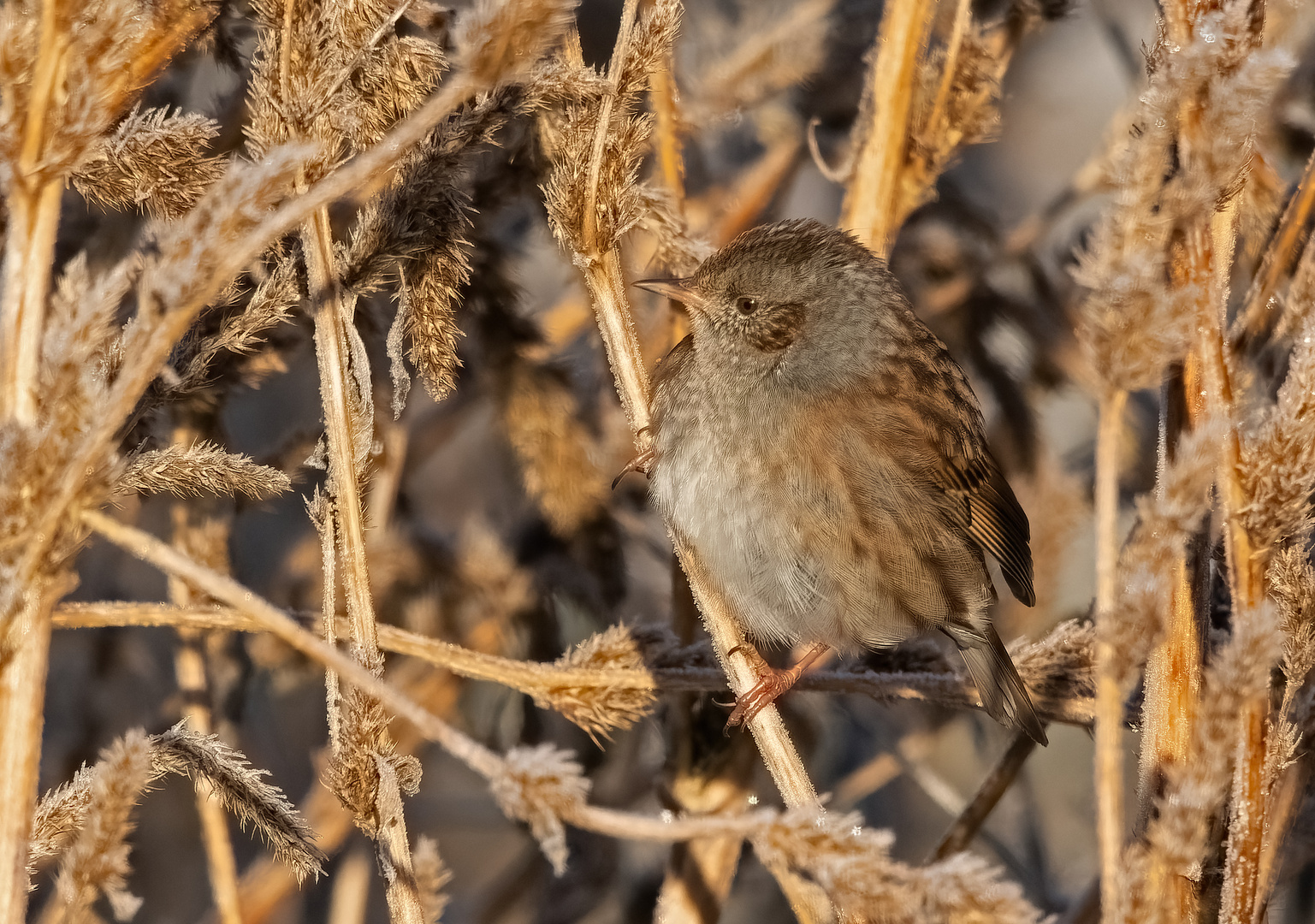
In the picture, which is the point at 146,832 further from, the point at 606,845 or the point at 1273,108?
the point at 1273,108

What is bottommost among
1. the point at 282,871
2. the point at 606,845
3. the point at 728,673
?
the point at 606,845

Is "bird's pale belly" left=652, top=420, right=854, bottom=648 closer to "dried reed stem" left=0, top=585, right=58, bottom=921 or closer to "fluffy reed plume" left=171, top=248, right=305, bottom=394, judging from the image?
"fluffy reed plume" left=171, top=248, right=305, bottom=394

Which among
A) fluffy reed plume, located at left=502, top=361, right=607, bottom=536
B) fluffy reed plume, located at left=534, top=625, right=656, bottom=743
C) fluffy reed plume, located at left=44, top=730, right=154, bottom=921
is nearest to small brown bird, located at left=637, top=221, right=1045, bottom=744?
fluffy reed plume, located at left=534, top=625, right=656, bottom=743

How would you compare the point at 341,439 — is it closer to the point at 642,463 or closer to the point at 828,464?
the point at 642,463

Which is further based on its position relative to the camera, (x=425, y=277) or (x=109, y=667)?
(x=109, y=667)

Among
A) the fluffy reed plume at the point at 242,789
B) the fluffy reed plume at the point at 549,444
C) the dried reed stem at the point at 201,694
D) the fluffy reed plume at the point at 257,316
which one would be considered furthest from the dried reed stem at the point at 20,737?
the dried reed stem at the point at 201,694

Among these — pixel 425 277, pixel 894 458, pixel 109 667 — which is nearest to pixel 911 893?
pixel 425 277
